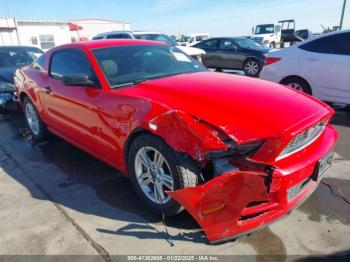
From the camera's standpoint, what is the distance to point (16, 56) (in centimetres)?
841

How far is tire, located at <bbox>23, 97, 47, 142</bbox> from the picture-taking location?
205 inches

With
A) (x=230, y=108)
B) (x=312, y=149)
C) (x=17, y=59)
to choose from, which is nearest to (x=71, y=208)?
(x=230, y=108)

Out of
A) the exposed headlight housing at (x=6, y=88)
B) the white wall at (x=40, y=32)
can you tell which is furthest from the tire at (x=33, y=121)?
the white wall at (x=40, y=32)

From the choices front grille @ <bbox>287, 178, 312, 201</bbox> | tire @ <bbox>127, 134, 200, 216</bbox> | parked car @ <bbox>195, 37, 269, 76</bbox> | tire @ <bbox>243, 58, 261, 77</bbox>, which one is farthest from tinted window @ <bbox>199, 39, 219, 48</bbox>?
front grille @ <bbox>287, 178, 312, 201</bbox>

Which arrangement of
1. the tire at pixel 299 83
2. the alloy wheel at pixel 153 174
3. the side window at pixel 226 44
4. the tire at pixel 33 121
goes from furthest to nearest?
1. the side window at pixel 226 44
2. the tire at pixel 299 83
3. the tire at pixel 33 121
4. the alloy wheel at pixel 153 174

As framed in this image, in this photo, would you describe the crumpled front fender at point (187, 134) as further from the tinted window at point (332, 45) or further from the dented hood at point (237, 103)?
the tinted window at point (332, 45)

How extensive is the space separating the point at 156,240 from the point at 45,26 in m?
25.4

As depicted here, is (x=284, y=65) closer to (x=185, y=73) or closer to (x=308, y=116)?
(x=185, y=73)

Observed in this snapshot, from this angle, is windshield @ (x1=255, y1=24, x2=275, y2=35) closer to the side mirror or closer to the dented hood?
the dented hood

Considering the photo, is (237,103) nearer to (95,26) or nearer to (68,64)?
(68,64)

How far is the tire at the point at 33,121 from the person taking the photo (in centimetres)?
520

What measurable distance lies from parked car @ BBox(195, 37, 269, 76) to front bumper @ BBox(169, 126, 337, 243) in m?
10.2

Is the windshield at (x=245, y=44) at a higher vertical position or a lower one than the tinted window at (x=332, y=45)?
lower

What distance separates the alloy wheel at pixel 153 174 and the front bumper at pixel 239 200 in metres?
0.48
